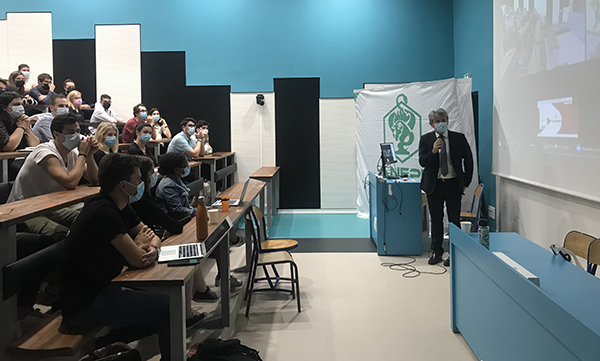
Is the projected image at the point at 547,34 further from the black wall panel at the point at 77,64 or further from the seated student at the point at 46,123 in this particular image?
the black wall panel at the point at 77,64

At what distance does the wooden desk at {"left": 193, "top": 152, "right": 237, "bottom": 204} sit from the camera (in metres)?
5.94

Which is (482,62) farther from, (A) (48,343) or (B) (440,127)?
(A) (48,343)

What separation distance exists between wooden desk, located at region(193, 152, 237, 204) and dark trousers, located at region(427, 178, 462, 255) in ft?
9.46

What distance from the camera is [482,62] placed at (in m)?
6.03

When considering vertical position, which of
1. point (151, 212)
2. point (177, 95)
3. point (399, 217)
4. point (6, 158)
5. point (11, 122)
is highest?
point (177, 95)

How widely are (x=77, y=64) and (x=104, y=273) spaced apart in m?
7.04

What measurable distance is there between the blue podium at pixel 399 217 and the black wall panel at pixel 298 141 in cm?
322

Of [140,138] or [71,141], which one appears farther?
[140,138]

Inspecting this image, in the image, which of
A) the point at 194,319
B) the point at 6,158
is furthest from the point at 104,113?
the point at 194,319

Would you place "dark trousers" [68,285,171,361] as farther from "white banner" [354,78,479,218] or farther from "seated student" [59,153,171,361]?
"white banner" [354,78,479,218]

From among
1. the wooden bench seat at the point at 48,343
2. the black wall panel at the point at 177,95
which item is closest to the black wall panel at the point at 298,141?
the black wall panel at the point at 177,95

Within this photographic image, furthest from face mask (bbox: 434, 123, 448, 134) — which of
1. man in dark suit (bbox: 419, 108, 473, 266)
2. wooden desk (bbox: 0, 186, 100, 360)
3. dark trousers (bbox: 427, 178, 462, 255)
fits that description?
wooden desk (bbox: 0, 186, 100, 360)

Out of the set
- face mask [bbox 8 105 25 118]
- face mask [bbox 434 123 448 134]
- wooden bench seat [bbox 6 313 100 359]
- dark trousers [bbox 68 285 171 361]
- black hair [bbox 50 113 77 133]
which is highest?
face mask [bbox 8 105 25 118]

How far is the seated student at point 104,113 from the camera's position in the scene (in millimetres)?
6945
